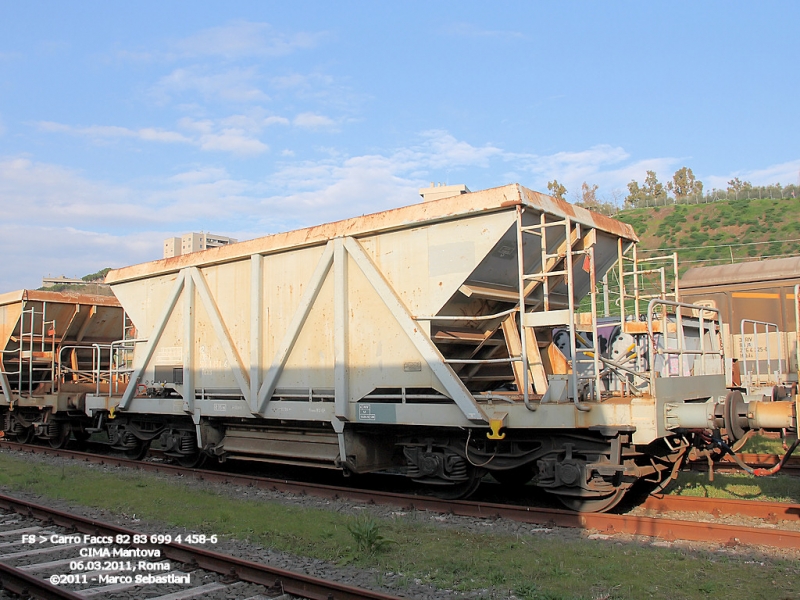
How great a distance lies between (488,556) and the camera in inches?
232

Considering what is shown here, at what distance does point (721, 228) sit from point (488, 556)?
54.9 m

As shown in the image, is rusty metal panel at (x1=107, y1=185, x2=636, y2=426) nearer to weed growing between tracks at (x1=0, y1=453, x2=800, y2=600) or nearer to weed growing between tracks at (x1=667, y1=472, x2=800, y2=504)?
weed growing between tracks at (x1=0, y1=453, x2=800, y2=600)

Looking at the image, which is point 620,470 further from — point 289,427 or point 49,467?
point 49,467

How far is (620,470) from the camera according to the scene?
22.3 feet

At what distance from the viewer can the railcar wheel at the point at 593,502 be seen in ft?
23.4

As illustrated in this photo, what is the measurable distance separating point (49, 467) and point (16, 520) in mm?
4355

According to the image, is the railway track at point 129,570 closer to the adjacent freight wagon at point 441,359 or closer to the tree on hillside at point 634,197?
the adjacent freight wagon at point 441,359

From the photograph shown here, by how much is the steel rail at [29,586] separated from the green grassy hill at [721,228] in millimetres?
42654

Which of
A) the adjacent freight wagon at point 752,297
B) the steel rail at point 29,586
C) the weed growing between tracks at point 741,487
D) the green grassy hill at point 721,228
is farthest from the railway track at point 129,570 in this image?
the green grassy hill at point 721,228

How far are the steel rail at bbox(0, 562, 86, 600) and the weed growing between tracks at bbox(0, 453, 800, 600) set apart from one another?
6.25 ft

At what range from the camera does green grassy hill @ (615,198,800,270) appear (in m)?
45.4

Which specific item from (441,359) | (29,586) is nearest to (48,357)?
(29,586)

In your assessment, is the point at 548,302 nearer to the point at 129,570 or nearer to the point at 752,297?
the point at 129,570

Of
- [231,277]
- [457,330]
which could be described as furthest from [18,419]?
[457,330]
